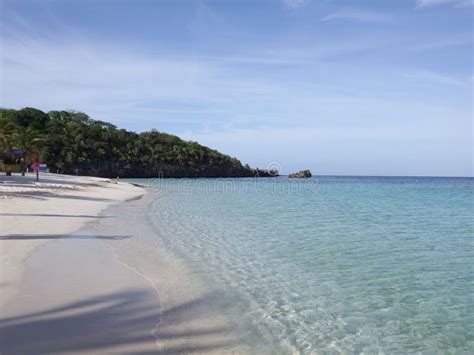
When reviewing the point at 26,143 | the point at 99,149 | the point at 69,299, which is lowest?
the point at 69,299

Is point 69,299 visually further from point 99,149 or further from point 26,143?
point 99,149

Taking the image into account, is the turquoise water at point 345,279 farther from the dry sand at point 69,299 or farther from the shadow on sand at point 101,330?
the dry sand at point 69,299

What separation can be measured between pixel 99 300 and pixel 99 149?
83881 millimetres

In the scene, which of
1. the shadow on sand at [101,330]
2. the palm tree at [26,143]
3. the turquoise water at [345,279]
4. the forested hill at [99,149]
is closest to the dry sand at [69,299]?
the shadow on sand at [101,330]

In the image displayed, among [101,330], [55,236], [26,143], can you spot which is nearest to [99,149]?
[26,143]

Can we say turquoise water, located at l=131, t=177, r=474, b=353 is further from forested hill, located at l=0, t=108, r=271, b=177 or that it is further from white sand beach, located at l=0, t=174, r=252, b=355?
forested hill, located at l=0, t=108, r=271, b=177

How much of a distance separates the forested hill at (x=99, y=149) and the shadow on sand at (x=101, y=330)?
44858 mm

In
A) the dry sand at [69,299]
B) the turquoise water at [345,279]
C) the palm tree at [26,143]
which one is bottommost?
the turquoise water at [345,279]

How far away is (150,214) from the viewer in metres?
17.6

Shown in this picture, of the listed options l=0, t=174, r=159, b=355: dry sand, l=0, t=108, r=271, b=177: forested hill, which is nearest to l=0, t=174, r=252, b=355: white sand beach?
l=0, t=174, r=159, b=355: dry sand

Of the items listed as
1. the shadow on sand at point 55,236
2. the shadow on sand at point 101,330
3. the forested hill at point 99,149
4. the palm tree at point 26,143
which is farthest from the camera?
the forested hill at point 99,149

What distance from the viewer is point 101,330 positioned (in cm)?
442

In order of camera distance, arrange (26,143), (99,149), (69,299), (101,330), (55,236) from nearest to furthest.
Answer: (101,330) < (69,299) < (55,236) < (26,143) < (99,149)

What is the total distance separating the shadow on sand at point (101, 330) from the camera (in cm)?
395
